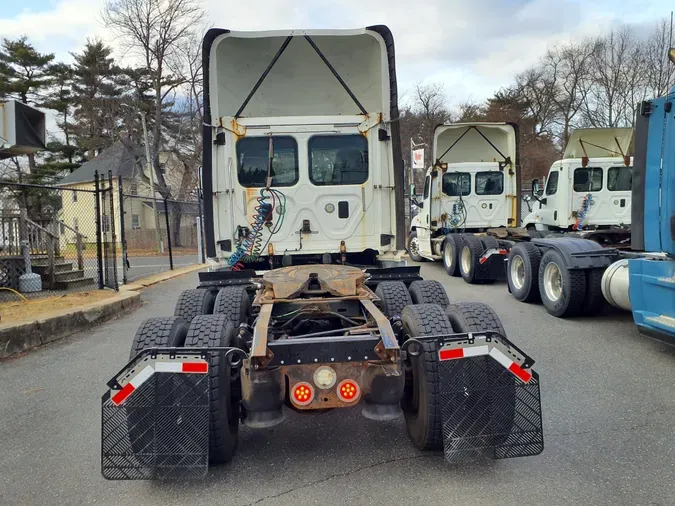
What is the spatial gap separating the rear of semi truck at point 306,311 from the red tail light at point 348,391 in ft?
0.04

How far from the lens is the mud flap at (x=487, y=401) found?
303cm

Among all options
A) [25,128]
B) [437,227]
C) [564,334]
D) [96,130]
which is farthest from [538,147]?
[25,128]

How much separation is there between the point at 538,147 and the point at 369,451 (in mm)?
38243

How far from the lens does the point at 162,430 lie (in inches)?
120

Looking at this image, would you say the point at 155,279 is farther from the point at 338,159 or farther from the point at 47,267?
the point at 338,159

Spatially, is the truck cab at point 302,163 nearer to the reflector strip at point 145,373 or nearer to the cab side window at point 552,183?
the reflector strip at point 145,373

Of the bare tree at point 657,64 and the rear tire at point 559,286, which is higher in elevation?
the bare tree at point 657,64

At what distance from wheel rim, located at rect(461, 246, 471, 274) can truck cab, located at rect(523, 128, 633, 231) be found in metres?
2.20

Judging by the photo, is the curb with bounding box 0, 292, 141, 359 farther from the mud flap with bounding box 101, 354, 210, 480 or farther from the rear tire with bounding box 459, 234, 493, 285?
the rear tire with bounding box 459, 234, 493, 285

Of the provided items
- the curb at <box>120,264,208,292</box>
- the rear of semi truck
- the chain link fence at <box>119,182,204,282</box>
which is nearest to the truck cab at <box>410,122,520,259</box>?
the chain link fence at <box>119,182,204,282</box>

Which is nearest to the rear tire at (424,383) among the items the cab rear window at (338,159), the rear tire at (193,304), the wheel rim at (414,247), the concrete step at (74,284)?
the rear tire at (193,304)

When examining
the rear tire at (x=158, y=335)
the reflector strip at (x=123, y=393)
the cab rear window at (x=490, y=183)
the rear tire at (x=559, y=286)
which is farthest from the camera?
the cab rear window at (x=490, y=183)

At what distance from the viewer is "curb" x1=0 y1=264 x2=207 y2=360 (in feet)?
20.8

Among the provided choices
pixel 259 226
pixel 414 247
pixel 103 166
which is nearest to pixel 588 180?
pixel 414 247
